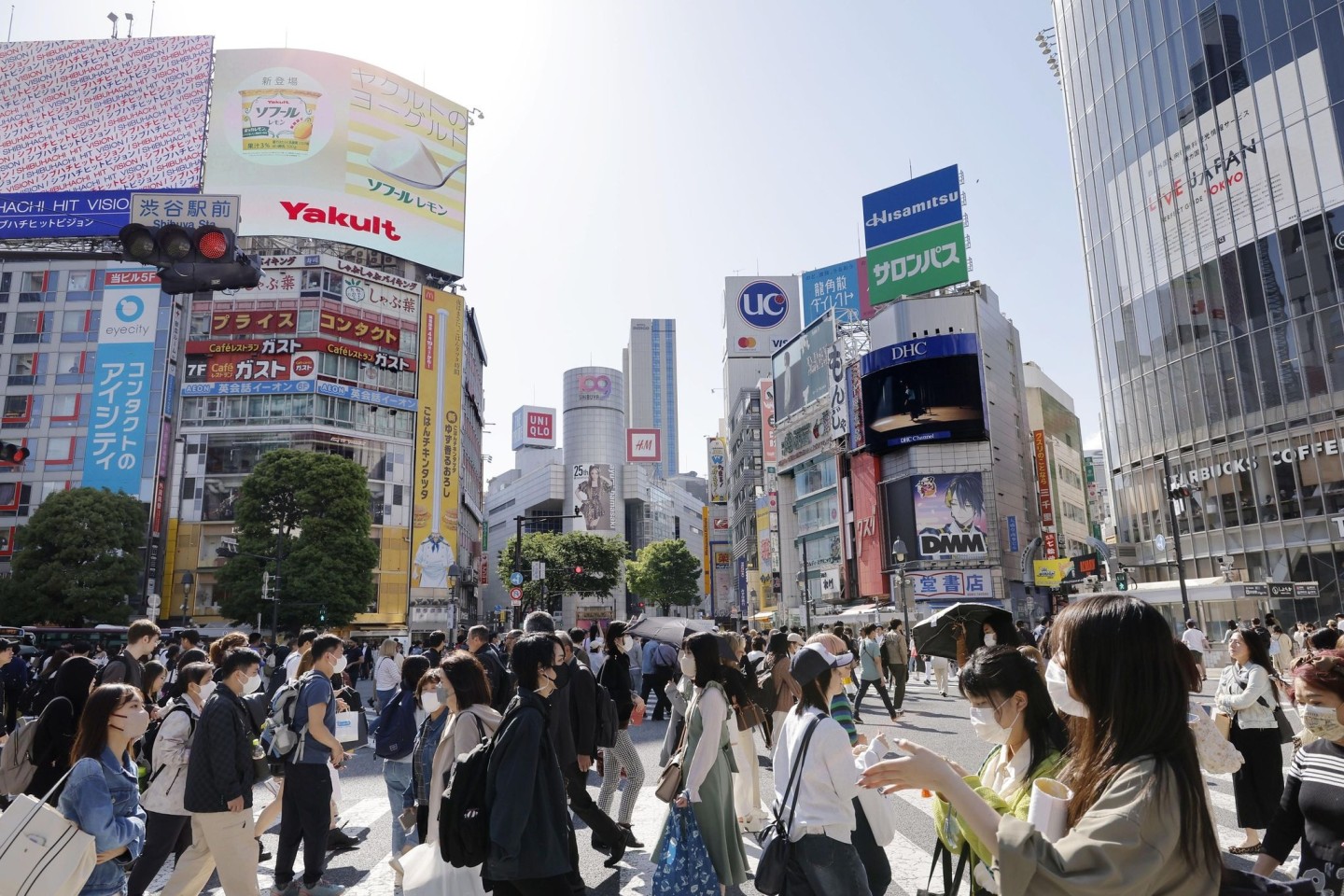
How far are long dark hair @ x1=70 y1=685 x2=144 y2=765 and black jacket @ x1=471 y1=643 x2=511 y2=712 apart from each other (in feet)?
11.8

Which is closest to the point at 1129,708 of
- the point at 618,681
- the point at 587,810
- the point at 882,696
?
the point at 587,810

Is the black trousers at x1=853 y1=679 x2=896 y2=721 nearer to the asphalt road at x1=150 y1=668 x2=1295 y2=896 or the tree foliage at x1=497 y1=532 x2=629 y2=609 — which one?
the asphalt road at x1=150 y1=668 x2=1295 y2=896

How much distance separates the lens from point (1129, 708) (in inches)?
85.7

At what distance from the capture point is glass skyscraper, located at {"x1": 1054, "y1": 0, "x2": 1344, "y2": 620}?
3350cm

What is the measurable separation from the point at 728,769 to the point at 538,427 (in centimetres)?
15851

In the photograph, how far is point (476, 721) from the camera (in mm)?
5418

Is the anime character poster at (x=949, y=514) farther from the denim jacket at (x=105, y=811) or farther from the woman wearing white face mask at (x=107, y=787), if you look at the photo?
the denim jacket at (x=105, y=811)

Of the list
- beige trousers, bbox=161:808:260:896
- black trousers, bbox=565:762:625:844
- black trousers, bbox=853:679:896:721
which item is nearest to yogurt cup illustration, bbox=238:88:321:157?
black trousers, bbox=853:679:896:721

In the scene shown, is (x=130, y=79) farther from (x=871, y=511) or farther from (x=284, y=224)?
(x=871, y=511)

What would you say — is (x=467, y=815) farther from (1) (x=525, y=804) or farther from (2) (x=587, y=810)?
(2) (x=587, y=810)

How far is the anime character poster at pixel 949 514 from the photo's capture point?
5066 cm

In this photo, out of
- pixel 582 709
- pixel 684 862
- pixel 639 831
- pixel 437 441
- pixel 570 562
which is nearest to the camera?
pixel 684 862

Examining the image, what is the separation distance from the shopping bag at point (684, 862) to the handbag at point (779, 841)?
1087 mm

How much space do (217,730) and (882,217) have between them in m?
57.0
